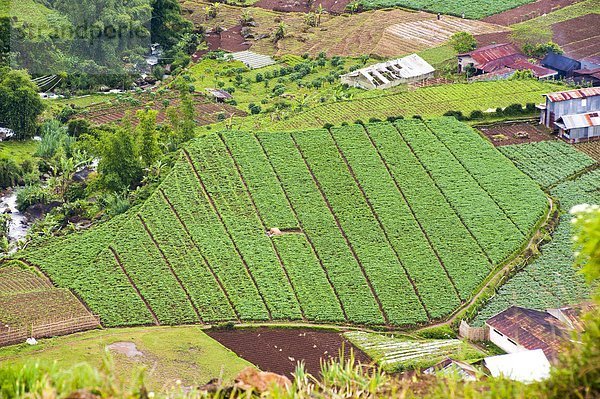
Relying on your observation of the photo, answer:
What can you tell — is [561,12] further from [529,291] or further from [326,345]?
[326,345]

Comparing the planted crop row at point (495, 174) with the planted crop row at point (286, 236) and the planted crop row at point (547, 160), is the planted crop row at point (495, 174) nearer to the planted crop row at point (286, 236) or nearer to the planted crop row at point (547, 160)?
the planted crop row at point (547, 160)

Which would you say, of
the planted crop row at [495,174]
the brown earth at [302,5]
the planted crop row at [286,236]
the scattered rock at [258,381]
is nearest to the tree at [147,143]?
the planted crop row at [286,236]

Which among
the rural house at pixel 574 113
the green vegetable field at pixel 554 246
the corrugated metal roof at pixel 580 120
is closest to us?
the green vegetable field at pixel 554 246

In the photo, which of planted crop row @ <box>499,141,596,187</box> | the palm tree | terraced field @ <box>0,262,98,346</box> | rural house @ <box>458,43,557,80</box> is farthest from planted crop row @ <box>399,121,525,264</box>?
the palm tree

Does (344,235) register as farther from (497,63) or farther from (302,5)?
(302,5)

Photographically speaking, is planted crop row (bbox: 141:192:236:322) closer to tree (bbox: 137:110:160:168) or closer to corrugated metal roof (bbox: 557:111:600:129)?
tree (bbox: 137:110:160:168)

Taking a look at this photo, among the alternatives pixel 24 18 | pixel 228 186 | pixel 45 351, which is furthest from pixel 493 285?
pixel 24 18
